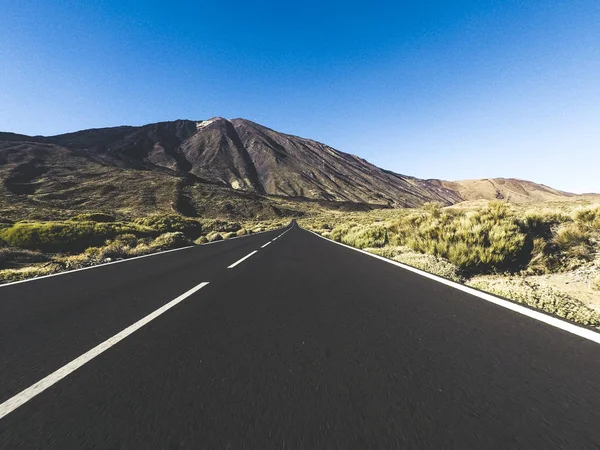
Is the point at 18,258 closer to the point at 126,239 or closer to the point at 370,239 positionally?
the point at 126,239

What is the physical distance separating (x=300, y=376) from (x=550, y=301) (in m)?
4.44

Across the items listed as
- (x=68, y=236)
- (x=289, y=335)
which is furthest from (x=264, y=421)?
(x=68, y=236)

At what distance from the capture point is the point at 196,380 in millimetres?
2297

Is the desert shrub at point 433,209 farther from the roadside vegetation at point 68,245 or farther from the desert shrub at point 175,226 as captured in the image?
the desert shrub at point 175,226

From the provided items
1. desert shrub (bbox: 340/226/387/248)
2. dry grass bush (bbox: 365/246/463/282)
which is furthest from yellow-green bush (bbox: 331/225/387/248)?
dry grass bush (bbox: 365/246/463/282)

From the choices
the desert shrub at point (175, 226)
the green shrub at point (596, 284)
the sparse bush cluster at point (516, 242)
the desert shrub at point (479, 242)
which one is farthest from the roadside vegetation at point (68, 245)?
the green shrub at point (596, 284)

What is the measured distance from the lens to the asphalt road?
171 cm

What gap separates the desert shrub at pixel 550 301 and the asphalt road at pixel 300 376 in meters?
0.93

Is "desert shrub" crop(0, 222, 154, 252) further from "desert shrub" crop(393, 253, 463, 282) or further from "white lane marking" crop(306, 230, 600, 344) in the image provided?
"white lane marking" crop(306, 230, 600, 344)

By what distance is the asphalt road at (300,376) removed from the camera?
67.2 inches

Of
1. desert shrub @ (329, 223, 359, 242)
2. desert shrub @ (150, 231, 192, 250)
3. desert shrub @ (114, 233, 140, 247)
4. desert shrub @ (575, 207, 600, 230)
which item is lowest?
desert shrub @ (114, 233, 140, 247)

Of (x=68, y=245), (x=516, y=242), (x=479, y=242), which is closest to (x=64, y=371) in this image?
(x=479, y=242)

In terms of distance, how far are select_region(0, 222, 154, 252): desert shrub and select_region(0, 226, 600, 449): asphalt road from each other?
49.0 feet

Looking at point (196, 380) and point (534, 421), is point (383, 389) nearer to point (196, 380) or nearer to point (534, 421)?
point (534, 421)
